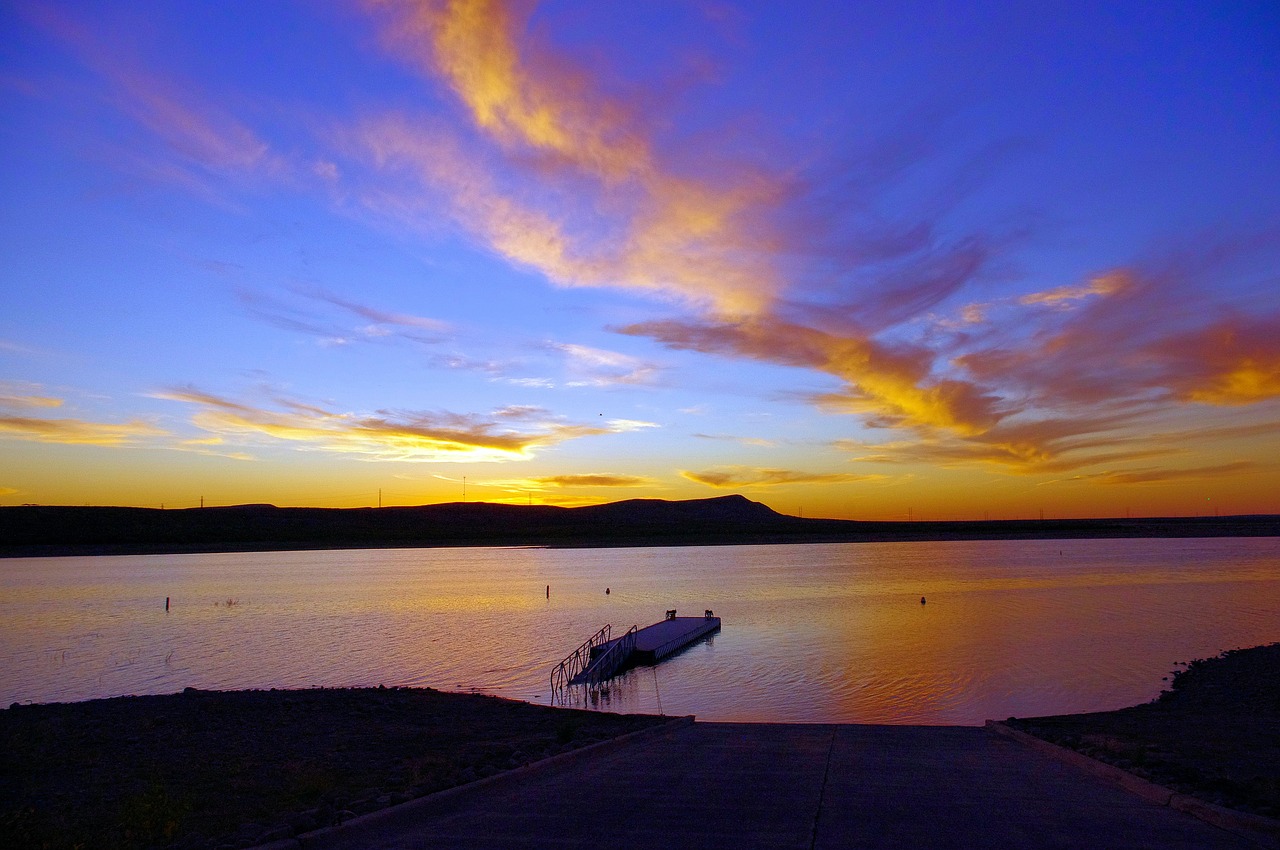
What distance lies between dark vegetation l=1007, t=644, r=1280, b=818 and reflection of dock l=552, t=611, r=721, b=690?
13363 millimetres

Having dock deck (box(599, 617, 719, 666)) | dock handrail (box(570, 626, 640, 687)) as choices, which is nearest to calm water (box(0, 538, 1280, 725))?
dock handrail (box(570, 626, 640, 687))

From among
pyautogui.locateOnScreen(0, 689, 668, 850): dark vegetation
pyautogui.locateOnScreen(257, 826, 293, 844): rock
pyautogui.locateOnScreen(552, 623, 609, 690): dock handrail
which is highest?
pyautogui.locateOnScreen(257, 826, 293, 844): rock

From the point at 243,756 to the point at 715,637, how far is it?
82.4 ft

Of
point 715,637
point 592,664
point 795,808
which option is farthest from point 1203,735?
point 715,637

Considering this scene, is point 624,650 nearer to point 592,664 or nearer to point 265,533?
point 592,664

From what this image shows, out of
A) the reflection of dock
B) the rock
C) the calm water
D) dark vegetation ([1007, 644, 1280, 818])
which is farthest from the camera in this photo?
the reflection of dock

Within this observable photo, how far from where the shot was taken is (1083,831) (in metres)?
7.57

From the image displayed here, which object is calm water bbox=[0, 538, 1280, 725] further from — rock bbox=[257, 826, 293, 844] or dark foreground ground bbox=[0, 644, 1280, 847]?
rock bbox=[257, 826, 293, 844]

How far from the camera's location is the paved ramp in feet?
24.3

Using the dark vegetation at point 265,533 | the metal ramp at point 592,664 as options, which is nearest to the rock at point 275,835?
the metal ramp at point 592,664

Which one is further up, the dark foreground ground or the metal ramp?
the dark foreground ground

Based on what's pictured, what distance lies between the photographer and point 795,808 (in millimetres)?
8438

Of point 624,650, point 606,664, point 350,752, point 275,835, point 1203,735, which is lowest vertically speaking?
point 606,664

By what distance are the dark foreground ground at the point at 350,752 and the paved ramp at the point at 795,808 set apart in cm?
11
